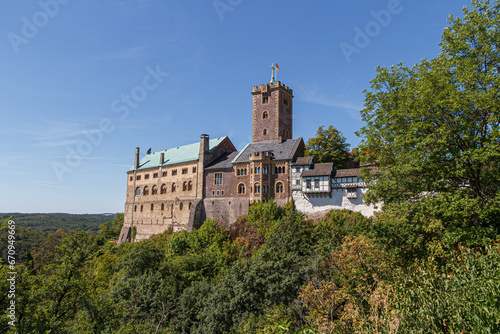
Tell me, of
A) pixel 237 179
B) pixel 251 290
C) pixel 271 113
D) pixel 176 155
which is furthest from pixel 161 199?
pixel 251 290

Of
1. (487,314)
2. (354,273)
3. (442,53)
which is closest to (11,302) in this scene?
(487,314)

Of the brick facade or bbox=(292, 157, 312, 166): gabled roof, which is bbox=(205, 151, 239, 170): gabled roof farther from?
bbox=(292, 157, 312, 166): gabled roof

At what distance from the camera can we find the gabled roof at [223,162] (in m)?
49.5

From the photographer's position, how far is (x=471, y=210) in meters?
13.8

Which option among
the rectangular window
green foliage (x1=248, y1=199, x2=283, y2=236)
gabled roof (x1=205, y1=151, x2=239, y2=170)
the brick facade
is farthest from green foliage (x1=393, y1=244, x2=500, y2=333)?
the rectangular window

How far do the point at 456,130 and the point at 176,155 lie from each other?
50288 mm

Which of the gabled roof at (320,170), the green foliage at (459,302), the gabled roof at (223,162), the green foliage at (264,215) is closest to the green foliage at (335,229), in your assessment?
the gabled roof at (320,170)

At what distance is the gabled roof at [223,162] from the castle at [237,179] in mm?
190

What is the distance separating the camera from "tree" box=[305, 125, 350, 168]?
45.2 m

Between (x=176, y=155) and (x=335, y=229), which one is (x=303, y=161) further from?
(x=176, y=155)

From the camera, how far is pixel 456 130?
14992 mm

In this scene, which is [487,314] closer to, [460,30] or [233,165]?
[460,30]

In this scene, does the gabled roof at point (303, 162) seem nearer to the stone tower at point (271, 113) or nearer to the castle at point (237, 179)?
the castle at point (237, 179)

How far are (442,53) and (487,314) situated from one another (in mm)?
13535
